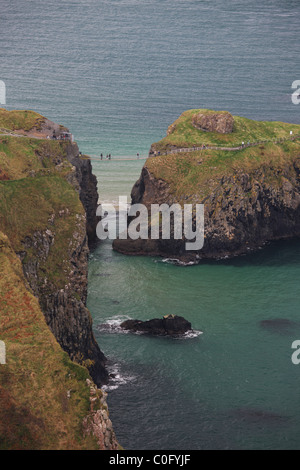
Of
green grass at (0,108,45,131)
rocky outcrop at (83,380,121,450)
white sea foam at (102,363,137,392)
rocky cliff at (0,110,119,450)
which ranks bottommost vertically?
white sea foam at (102,363,137,392)

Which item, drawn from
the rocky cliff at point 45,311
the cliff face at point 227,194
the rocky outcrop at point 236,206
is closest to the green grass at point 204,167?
the cliff face at point 227,194

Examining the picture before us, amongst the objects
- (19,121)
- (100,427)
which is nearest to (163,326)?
(100,427)

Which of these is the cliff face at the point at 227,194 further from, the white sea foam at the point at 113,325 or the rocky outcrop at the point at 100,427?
the rocky outcrop at the point at 100,427

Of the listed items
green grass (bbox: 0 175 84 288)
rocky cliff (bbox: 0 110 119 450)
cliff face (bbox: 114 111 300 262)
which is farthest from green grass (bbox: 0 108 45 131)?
green grass (bbox: 0 175 84 288)

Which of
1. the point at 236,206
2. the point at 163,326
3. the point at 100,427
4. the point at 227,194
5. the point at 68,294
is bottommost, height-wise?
the point at 100,427

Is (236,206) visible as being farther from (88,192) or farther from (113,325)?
(113,325)

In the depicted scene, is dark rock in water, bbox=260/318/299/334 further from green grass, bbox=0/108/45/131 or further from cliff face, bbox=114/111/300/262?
green grass, bbox=0/108/45/131
